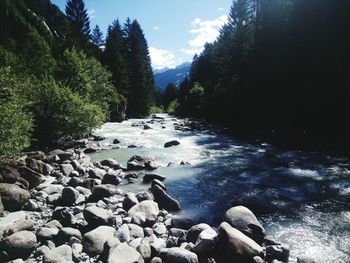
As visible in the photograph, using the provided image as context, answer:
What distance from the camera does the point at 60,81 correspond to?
3622cm

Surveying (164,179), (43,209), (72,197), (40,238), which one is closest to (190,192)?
(164,179)

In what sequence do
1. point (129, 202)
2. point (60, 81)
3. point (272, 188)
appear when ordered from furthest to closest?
1. point (60, 81)
2. point (272, 188)
3. point (129, 202)

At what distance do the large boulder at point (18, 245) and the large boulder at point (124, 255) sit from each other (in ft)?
8.66

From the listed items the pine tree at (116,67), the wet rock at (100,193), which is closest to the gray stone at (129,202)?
the wet rock at (100,193)

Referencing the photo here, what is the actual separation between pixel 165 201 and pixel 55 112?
16551 millimetres

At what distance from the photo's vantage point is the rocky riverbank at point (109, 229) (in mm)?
9984

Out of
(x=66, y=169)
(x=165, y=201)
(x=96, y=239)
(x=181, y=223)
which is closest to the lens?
(x=96, y=239)

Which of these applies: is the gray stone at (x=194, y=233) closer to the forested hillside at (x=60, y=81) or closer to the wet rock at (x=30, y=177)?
the wet rock at (x=30, y=177)

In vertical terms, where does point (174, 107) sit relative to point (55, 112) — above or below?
below

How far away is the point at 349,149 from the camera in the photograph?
2662cm

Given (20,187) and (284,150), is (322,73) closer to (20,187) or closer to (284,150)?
(284,150)

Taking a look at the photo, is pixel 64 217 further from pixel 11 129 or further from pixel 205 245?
pixel 11 129

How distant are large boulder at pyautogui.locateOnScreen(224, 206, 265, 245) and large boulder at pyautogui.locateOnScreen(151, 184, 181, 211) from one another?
11.8ft

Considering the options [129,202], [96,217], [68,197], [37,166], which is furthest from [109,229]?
[37,166]
